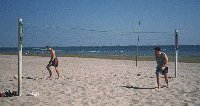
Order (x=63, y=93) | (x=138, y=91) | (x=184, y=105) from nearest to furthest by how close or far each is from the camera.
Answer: (x=184, y=105) < (x=63, y=93) < (x=138, y=91)

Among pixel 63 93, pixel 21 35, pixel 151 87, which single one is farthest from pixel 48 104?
pixel 151 87

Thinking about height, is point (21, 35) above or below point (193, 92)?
above

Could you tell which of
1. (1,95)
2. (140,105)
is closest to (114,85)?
(140,105)

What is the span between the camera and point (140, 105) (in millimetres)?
5633

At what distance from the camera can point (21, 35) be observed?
5.97m

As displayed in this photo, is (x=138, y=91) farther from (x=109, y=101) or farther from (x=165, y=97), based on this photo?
(x=109, y=101)

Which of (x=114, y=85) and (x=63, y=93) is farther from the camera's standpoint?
(x=114, y=85)

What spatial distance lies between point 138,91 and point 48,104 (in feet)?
8.27

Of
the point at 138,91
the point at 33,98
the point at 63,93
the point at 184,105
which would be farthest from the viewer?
the point at 138,91

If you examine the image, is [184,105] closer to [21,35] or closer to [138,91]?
[138,91]

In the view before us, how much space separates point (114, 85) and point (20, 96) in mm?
2791

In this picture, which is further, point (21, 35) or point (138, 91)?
point (138, 91)

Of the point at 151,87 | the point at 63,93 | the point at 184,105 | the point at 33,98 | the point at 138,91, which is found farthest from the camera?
the point at 151,87

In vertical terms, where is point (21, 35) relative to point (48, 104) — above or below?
above
